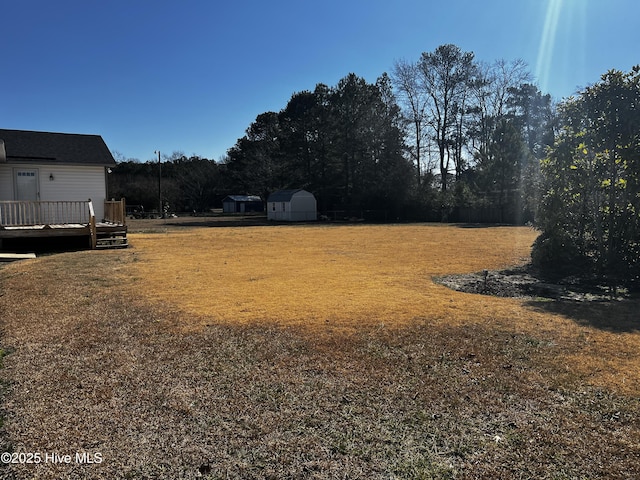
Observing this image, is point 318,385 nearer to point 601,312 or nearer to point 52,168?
point 601,312

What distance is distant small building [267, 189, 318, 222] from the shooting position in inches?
1484

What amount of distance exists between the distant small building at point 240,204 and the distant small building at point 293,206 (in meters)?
16.5

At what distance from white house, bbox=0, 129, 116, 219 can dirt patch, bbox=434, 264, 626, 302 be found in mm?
13633

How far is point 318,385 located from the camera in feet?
11.1

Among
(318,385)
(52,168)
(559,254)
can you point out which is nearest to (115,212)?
(52,168)

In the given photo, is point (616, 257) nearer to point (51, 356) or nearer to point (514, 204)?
point (51, 356)

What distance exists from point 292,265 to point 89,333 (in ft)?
19.2

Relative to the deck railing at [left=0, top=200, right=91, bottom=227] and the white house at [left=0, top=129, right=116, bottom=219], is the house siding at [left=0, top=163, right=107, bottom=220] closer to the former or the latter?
the white house at [left=0, top=129, right=116, bottom=219]

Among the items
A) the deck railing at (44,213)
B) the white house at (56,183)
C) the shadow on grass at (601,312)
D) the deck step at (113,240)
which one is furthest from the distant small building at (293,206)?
the shadow on grass at (601,312)

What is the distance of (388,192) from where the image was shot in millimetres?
38375

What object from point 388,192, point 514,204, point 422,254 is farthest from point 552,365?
point 388,192

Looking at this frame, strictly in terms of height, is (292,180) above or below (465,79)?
below

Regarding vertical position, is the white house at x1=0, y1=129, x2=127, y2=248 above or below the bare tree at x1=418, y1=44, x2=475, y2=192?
below

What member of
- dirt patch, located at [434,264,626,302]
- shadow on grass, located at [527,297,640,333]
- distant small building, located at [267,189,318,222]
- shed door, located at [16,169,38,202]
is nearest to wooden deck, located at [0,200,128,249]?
shed door, located at [16,169,38,202]
